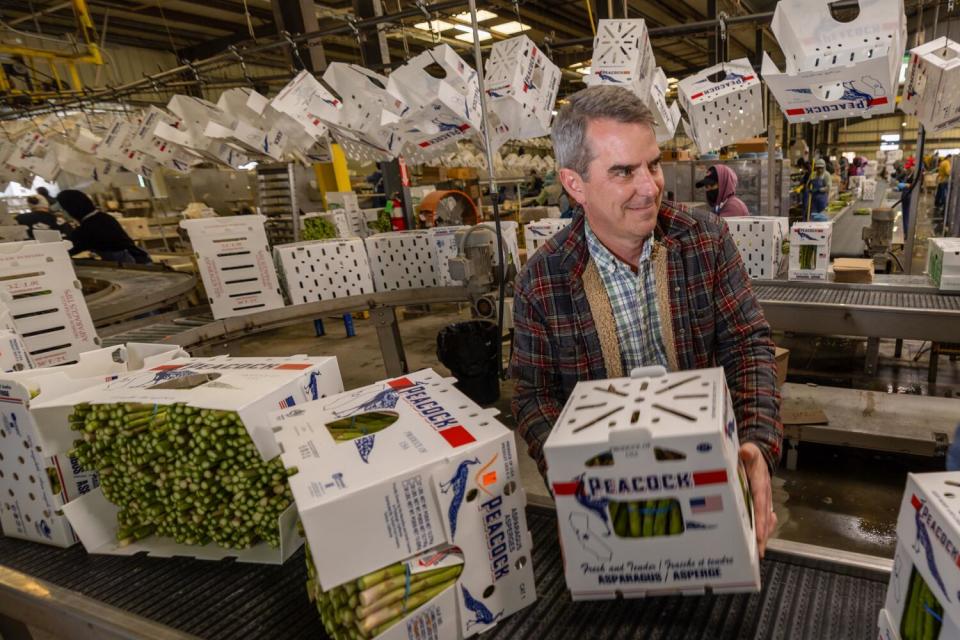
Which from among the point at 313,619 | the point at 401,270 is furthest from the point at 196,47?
the point at 313,619

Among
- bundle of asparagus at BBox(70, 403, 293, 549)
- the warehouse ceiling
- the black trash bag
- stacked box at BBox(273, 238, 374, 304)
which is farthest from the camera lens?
the warehouse ceiling

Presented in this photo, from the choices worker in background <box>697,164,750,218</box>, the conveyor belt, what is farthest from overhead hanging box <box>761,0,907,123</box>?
the conveyor belt

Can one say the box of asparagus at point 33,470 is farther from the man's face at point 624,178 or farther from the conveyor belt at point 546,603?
the man's face at point 624,178

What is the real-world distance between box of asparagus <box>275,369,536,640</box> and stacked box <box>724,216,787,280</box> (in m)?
3.13

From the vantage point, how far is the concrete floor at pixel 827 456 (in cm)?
266

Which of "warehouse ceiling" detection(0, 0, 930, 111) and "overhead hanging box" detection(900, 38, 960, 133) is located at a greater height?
"warehouse ceiling" detection(0, 0, 930, 111)

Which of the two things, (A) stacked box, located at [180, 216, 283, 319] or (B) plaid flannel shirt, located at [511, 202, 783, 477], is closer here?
(B) plaid flannel shirt, located at [511, 202, 783, 477]

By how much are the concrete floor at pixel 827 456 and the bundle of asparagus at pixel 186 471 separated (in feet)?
6.71

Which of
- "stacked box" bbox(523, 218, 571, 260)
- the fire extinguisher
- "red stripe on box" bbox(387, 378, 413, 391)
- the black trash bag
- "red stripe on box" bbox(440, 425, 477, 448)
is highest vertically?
the fire extinguisher

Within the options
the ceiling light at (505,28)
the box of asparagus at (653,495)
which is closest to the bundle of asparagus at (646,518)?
the box of asparagus at (653,495)

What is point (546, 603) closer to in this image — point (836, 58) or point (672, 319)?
point (672, 319)

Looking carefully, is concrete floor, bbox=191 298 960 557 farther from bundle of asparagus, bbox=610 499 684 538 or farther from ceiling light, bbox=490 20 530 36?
ceiling light, bbox=490 20 530 36

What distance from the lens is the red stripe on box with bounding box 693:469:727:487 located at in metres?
0.75

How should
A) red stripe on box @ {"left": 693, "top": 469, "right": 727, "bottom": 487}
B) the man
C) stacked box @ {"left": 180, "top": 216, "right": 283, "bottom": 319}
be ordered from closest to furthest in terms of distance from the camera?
red stripe on box @ {"left": 693, "top": 469, "right": 727, "bottom": 487} → the man → stacked box @ {"left": 180, "top": 216, "right": 283, "bottom": 319}
